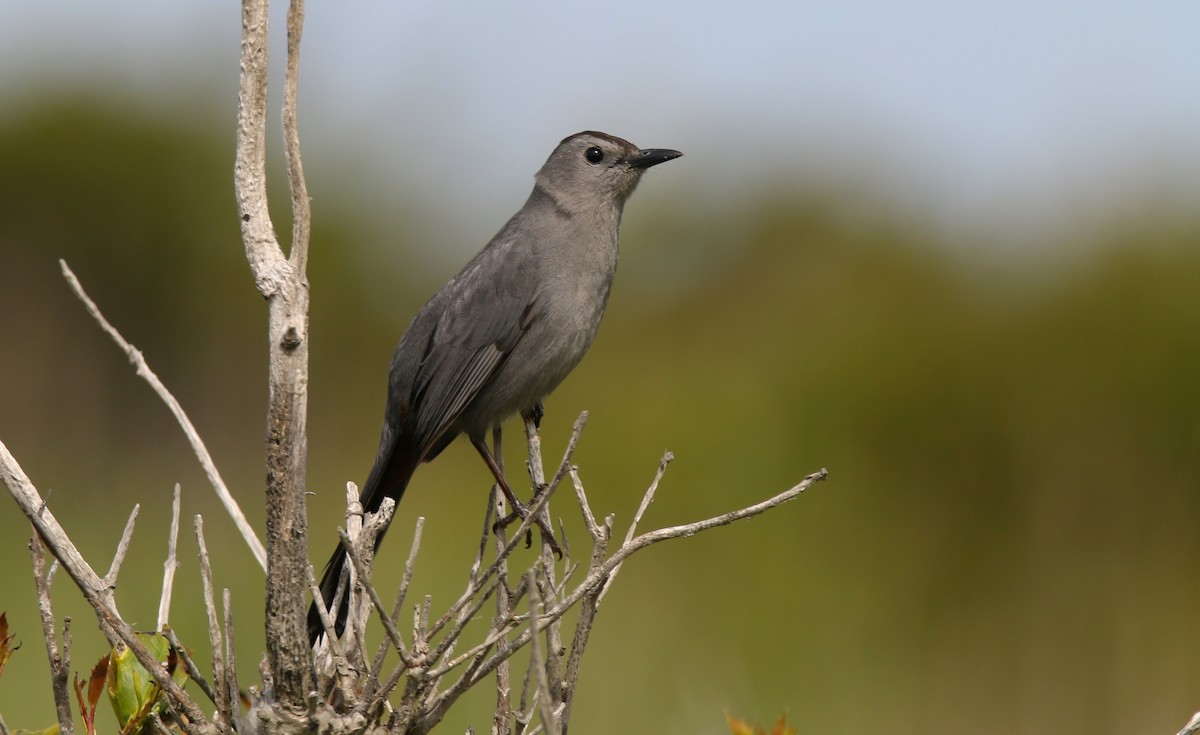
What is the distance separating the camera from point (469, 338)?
3729mm

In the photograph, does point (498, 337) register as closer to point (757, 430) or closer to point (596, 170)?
point (596, 170)

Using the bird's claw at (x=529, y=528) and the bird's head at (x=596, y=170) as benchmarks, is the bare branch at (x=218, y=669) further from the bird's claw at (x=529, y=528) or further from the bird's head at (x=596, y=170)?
the bird's head at (x=596, y=170)

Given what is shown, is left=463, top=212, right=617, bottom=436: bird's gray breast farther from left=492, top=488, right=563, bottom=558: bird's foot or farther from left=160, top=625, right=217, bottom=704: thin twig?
left=160, top=625, right=217, bottom=704: thin twig

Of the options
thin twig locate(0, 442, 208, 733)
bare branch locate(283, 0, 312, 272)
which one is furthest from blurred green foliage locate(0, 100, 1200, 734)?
bare branch locate(283, 0, 312, 272)

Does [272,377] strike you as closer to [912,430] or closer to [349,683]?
[349,683]

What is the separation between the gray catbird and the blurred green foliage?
1.08 metres

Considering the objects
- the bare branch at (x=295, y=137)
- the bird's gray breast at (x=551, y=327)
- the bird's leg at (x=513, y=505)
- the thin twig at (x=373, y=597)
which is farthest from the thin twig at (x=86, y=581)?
the bird's gray breast at (x=551, y=327)

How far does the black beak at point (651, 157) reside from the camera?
4.05 m

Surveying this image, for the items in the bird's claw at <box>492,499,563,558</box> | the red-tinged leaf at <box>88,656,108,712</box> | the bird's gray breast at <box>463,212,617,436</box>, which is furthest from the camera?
the bird's gray breast at <box>463,212,617,436</box>

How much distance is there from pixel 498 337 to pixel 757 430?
404 centimetres

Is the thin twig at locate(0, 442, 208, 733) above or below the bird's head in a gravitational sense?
below

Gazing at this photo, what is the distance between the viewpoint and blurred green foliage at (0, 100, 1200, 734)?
596 centimetres

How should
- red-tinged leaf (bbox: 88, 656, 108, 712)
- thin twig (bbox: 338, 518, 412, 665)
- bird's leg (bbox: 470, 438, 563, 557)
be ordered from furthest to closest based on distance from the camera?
bird's leg (bbox: 470, 438, 563, 557) → red-tinged leaf (bbox: 88, 656, 108, 712) → thin twig (bbox: 338, 518, 412, 665)

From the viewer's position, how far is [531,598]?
175 centimetres
